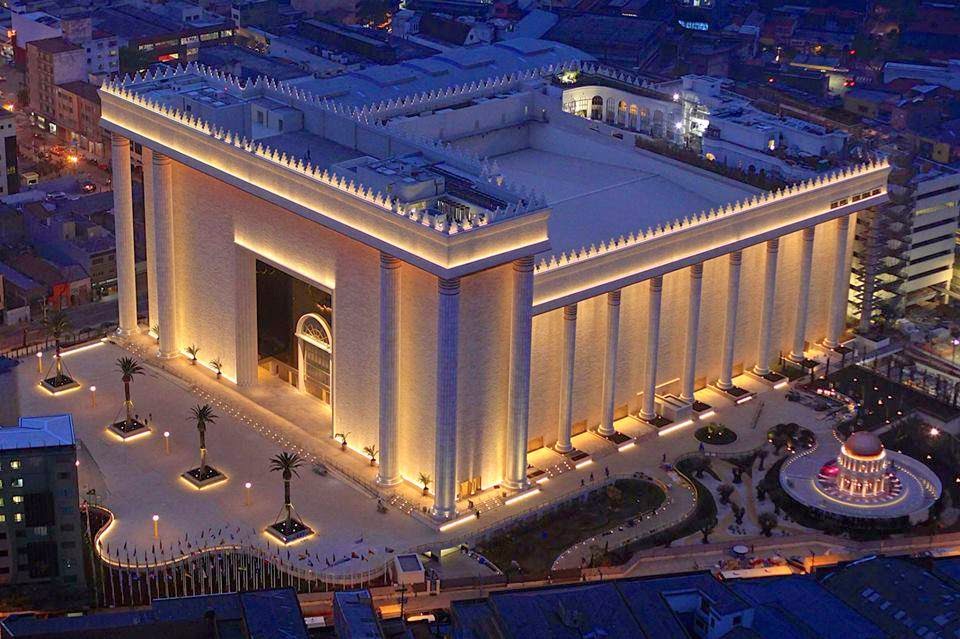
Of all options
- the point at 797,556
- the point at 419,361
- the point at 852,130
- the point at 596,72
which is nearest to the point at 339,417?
the point at 419,361

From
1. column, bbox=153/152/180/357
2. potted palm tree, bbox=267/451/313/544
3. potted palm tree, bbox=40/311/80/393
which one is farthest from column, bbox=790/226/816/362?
potted palm tree, bbox=40/311/80/393

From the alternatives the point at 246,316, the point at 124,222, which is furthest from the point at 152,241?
the point at 246,316

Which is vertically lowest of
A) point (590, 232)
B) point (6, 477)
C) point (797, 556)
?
point (797, 556)

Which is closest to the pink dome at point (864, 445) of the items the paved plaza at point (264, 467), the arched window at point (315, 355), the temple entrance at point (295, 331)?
the paved plaza at point (264, 467)

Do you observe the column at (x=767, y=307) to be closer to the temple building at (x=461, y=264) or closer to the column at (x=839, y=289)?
the temple building at (x=461, y=264)

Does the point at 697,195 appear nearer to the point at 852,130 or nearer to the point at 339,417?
the point at 852,130

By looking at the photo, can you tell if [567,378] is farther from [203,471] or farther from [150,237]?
[150,237]
